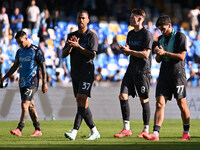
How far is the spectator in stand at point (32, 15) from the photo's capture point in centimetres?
2158

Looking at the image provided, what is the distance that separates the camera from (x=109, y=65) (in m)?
21.1

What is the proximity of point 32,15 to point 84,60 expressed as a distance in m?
12.8

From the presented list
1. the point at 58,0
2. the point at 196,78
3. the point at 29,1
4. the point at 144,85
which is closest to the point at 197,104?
the point at 196,78

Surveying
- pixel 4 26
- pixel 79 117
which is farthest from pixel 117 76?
pixel 79 117

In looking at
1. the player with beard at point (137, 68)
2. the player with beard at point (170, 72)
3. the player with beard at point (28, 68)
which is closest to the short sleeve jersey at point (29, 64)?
the player with beard at point (28, 68)

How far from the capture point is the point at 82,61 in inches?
365

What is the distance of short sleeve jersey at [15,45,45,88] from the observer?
10320 millimetres

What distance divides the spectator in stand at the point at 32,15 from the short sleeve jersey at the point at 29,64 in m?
11.4

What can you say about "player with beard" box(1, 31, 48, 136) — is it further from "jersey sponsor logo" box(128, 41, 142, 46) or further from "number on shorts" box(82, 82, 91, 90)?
"jersey sponsor logo" box(128, 41, 142, 46)

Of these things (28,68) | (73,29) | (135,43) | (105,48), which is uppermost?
(135,43)

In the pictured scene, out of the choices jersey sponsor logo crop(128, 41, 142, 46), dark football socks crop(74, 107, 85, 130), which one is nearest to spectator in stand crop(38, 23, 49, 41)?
jersey sponsor logo crop(128, 41, 142, 46)

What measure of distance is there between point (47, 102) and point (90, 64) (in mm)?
6814

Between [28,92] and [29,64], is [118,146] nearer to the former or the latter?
[28,92]

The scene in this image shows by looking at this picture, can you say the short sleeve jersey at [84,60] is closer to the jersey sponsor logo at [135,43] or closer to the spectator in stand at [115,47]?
the jersey sponsor logo at [135,43]
